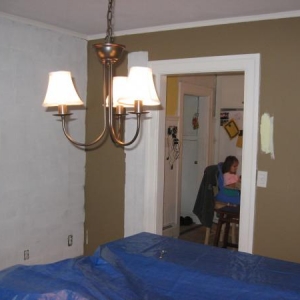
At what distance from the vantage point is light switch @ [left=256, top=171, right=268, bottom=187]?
10.1ft

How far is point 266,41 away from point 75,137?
2039 mm

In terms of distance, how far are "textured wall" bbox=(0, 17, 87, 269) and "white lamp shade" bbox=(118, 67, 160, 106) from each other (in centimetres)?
184

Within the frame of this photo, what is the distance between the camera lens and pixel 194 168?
5773mm

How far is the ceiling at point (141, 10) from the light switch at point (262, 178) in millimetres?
1222

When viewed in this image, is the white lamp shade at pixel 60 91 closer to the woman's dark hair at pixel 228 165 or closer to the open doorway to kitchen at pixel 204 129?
the woman's dark hair at pixel 228 165

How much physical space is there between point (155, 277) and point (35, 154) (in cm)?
211

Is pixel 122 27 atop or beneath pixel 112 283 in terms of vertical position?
atop

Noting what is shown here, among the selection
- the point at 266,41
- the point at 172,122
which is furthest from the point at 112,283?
the point at 172,122

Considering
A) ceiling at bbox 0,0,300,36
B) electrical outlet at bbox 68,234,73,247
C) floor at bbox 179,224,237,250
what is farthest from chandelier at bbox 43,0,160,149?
floor at bbox 179,224,237,250

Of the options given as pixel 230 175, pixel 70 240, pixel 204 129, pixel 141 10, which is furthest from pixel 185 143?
pixel 141 10

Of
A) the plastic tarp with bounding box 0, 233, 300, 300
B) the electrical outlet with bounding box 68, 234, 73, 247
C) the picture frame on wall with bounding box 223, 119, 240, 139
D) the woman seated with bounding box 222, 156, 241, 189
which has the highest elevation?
the picture frame on wall with bounding box 223, 119, 240, 139

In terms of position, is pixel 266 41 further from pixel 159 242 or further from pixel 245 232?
pixel 159 242

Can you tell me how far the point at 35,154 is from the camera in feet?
11.7

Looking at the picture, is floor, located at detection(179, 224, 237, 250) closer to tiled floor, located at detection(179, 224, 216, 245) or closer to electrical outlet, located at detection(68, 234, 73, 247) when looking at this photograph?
tiled floor, located at detection(179, 224, 216, 245)
